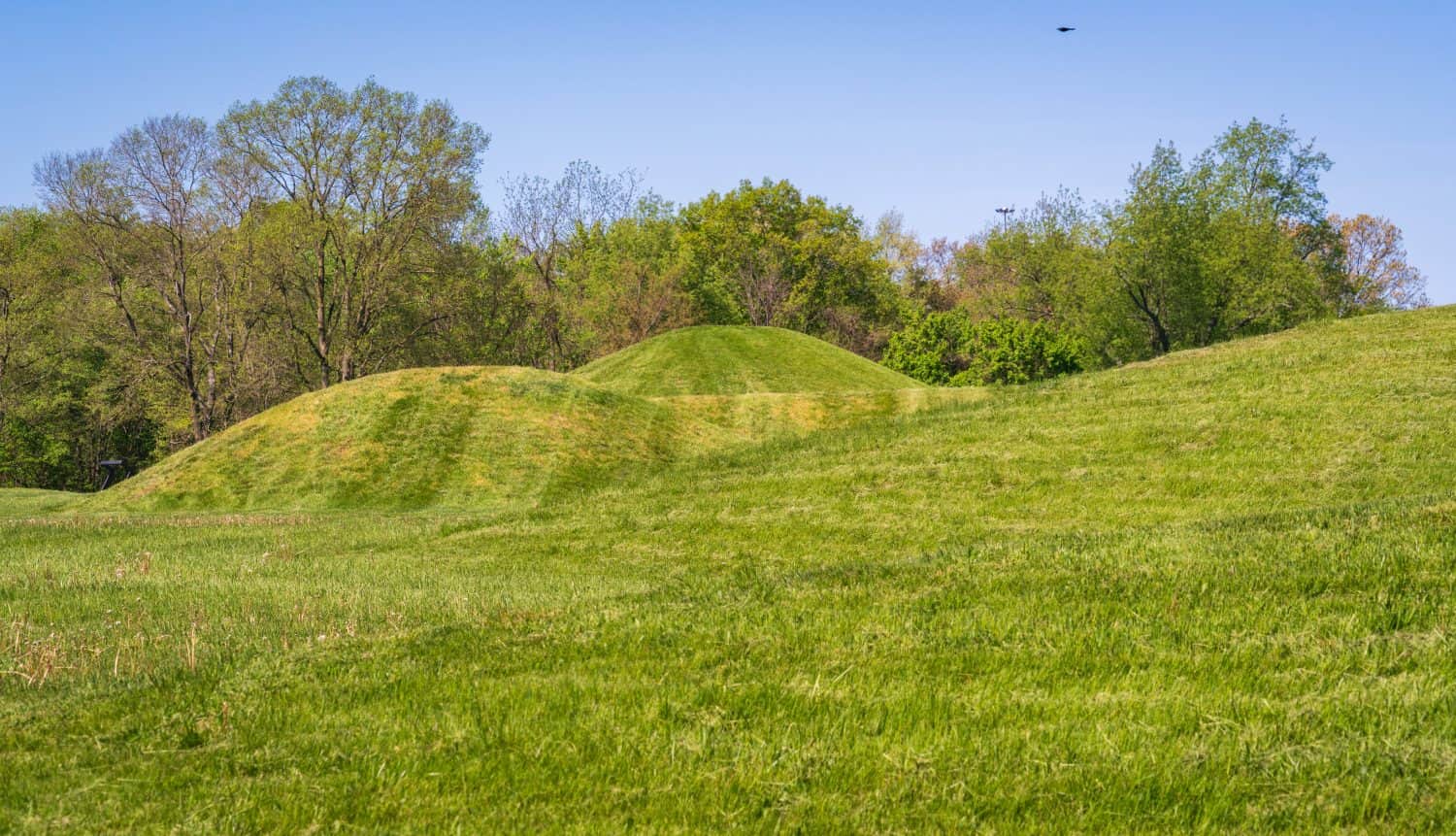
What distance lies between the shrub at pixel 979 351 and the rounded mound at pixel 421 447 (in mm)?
35888

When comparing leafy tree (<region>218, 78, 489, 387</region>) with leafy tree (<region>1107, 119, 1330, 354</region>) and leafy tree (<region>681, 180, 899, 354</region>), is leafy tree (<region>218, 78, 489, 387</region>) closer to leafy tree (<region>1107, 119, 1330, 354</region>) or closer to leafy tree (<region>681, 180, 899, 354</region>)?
leafy tree (<region>681, 180, 899, 354</region>)

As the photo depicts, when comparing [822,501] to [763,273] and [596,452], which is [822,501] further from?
[763,273]

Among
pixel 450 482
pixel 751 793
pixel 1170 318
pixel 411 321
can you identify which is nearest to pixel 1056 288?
pixel 1170 318

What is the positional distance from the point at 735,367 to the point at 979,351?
77.5ft

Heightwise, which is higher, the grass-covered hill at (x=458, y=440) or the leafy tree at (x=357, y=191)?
the leafy tree at (x=357, y=191)

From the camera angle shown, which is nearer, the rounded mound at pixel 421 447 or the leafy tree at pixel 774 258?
the rounded mound at pixel 421 447

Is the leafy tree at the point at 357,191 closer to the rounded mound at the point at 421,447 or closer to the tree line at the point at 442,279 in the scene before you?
the tree line at the point at 442,279

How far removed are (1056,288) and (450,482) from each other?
60704 millimetres

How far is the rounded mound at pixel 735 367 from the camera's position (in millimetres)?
53812

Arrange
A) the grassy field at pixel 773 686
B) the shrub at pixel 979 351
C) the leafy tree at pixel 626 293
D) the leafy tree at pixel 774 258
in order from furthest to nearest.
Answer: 1. the leafy tree at pixel 774 258
2. the leafy tree at pixel 626 293
3. the shrub at pixel 979 351
4. the grassy field at pixel 773 686

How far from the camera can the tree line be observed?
2237 inches

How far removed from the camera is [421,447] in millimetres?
34000

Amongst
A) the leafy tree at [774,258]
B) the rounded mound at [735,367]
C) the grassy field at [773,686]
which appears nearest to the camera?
the grassy field at [773,686]

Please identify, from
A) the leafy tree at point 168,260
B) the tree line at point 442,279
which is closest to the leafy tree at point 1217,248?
the tree line at point 442,279
